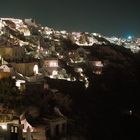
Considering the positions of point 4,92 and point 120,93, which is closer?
point 4,92

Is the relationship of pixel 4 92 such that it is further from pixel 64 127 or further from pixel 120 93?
pixel 120 93

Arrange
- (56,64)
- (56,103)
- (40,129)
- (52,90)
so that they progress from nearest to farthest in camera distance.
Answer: (40,129), (56,103), (52,90), (56,64)

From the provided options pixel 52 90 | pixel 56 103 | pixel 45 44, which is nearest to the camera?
pixel 56 103

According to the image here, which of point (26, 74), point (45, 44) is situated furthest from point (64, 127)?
point (45, 44)

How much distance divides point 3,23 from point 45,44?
387cm

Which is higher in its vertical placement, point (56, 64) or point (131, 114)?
point (56, 64)

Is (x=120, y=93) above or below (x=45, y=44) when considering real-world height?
below

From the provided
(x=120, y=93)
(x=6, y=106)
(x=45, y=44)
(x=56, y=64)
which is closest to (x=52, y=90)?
(x=6, y=106)

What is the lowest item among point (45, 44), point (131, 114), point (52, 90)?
point (131, 114)

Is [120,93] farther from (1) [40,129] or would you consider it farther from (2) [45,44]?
(1) [40,129]

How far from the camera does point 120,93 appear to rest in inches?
1257

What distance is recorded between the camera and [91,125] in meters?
21.9

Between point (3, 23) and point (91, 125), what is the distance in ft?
56.7

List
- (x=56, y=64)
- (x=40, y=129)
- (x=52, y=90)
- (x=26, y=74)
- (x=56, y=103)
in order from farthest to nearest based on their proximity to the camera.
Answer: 1. (x=56, y=64)
2. (x=26, y=74)
3. (x=52, y=90)
4. (x=56, y=103)
5. (x=40, y=129)
